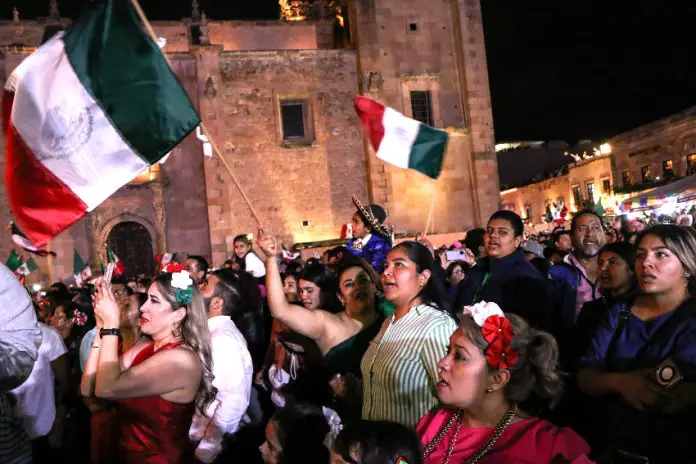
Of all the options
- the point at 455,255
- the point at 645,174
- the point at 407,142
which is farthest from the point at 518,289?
the point at 645,174

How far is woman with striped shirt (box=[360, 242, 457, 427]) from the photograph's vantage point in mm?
3316

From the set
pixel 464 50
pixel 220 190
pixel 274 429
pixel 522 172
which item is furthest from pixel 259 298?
pixel 522 172

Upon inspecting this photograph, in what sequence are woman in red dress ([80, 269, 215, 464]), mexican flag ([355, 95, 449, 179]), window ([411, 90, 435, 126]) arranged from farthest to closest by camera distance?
window ([411, 90, 435, 126])
mexican flag ([355, 95, 449, 179])
woman in red dress ([80, 269, 215, 464])

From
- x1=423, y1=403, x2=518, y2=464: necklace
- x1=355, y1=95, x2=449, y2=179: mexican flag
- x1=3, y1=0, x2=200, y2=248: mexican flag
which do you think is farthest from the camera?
x1=355, y1=95, x2=449, y2=179: mexican flag

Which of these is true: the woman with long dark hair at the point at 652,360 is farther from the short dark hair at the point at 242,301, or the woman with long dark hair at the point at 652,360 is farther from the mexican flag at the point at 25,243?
the mexican flag at the point at 25,243

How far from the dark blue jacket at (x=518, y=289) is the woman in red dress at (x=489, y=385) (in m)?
2.26

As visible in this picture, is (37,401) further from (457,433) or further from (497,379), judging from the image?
(497,379)

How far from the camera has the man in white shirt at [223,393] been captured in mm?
3818

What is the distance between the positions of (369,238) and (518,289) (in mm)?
2110

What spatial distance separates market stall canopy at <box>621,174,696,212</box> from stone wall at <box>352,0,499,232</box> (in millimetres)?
5702

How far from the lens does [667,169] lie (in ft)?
106

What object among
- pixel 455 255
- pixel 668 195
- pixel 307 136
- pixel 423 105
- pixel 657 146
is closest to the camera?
pixel 455 255

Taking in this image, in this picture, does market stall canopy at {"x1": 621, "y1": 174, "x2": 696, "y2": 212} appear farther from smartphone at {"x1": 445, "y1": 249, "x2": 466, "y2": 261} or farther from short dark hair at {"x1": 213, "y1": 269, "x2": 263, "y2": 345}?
short dark hair at {"x1": 213, "y1": 269, "x2": 263, "y2": 345}

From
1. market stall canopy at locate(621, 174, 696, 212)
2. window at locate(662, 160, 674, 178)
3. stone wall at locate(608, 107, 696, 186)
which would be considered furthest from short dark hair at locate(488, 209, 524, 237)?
window at locate(662, 160, 674, 178)
